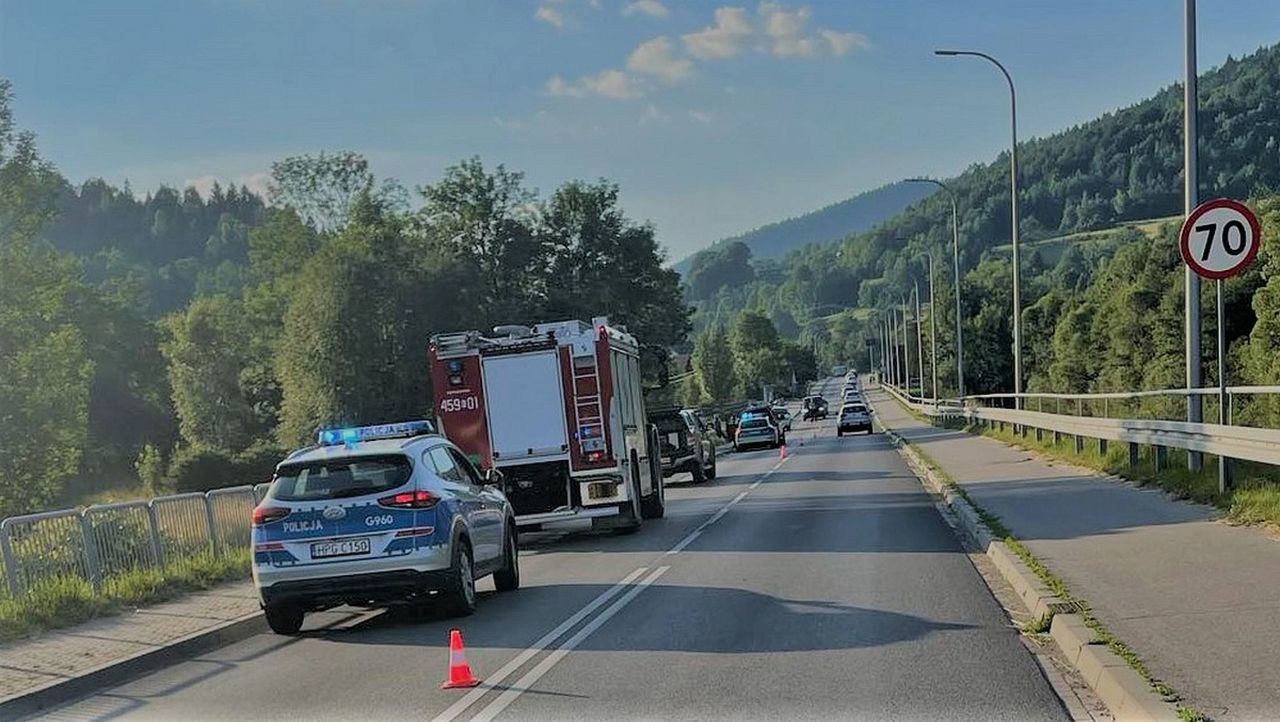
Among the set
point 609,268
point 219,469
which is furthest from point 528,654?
point 219,469

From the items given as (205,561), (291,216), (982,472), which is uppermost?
(291,216)

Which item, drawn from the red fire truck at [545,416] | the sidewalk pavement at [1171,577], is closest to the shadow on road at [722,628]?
the sidewalk pavement at [1171,577]

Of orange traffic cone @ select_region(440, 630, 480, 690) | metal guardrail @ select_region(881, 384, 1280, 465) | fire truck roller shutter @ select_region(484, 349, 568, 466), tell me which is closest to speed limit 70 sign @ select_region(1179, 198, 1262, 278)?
metal guardrail @ select_region(881, 384, 1280, 465)

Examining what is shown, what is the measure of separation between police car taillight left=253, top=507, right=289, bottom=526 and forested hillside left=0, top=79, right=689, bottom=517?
44.1ft

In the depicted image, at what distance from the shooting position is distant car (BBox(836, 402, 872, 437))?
58.7m

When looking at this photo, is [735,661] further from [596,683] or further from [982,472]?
[982,472]

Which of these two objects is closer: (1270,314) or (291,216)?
(1270,314)

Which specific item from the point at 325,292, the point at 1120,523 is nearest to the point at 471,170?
the point at 325,292

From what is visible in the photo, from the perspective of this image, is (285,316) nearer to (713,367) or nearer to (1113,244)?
(713,367)

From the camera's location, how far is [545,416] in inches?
744

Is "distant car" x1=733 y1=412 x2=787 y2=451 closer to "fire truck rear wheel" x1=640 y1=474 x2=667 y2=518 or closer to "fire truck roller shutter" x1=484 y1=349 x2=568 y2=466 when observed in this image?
"fire truck rear wheel" x1=640 y1=474 x2=667 y2=518

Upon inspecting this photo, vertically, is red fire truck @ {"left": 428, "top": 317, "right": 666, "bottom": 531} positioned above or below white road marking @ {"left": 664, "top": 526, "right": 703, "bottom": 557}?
above

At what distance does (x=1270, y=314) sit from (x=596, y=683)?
92.9 ft

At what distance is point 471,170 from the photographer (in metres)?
66.6
